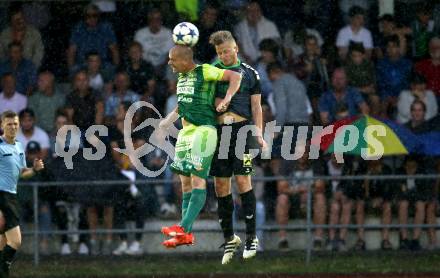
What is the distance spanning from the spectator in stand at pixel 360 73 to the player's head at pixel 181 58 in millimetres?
5916

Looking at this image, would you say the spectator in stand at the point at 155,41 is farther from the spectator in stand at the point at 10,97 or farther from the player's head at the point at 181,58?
the player's head at the point at 181,58

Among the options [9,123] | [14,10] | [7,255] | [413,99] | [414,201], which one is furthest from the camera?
[14,10]

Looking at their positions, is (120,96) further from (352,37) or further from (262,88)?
(352,37)

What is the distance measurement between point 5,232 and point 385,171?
5484 millimetres

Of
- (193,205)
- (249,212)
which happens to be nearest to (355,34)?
(249,212)

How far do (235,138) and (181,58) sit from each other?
105 cm

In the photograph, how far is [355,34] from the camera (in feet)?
65.2

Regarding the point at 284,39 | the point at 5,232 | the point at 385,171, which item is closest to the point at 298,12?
the point at 284,39

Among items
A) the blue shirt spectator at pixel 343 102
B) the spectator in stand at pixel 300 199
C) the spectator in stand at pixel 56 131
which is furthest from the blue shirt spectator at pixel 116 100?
the blue shirt spectator at pixel 343 102

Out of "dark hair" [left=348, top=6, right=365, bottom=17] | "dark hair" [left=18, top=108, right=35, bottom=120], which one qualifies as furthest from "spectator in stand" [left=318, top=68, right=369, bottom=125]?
"dark hair" [left=18, top=108, right=35, bottom=120]

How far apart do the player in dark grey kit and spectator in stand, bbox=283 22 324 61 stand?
5.36 meters

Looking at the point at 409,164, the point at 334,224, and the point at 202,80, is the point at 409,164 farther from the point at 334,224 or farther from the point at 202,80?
the point at 202,80

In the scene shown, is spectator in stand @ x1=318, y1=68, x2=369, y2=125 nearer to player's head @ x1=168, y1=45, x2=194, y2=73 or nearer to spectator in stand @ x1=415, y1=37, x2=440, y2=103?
spectator in stand @ x1=415, y1=37, x2=440, y2=103

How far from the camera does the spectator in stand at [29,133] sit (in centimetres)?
1886
